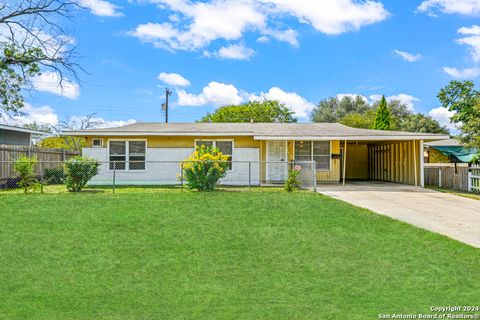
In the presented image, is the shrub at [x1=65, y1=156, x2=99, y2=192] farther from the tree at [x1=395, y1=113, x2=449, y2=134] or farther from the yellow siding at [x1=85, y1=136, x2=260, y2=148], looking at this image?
the tree at [x1=395, y1=113, x2=449, y2=134]

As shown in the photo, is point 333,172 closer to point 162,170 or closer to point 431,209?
point 431,209

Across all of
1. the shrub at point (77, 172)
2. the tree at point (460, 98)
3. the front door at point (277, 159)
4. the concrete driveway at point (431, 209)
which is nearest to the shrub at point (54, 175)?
the shrub at point (77, 172)

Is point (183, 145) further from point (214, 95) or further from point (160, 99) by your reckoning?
point (214, 95)

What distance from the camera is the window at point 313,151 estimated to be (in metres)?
16.8

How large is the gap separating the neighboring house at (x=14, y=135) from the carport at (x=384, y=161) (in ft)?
52.0

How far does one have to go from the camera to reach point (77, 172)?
1295 centimetres

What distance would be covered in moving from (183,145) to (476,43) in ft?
59.4

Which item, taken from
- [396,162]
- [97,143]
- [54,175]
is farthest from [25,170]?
[396,162]

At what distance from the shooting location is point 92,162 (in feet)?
43.0

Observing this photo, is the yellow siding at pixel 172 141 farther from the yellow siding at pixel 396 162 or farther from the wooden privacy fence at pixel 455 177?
the wooden privacy fence at pixel 455 177

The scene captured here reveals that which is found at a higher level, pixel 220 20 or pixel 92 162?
pixel 220 20

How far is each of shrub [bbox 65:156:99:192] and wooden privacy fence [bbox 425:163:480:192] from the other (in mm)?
14482

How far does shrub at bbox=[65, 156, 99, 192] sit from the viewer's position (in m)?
12.9

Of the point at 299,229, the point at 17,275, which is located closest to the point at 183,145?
the point at 299,229
